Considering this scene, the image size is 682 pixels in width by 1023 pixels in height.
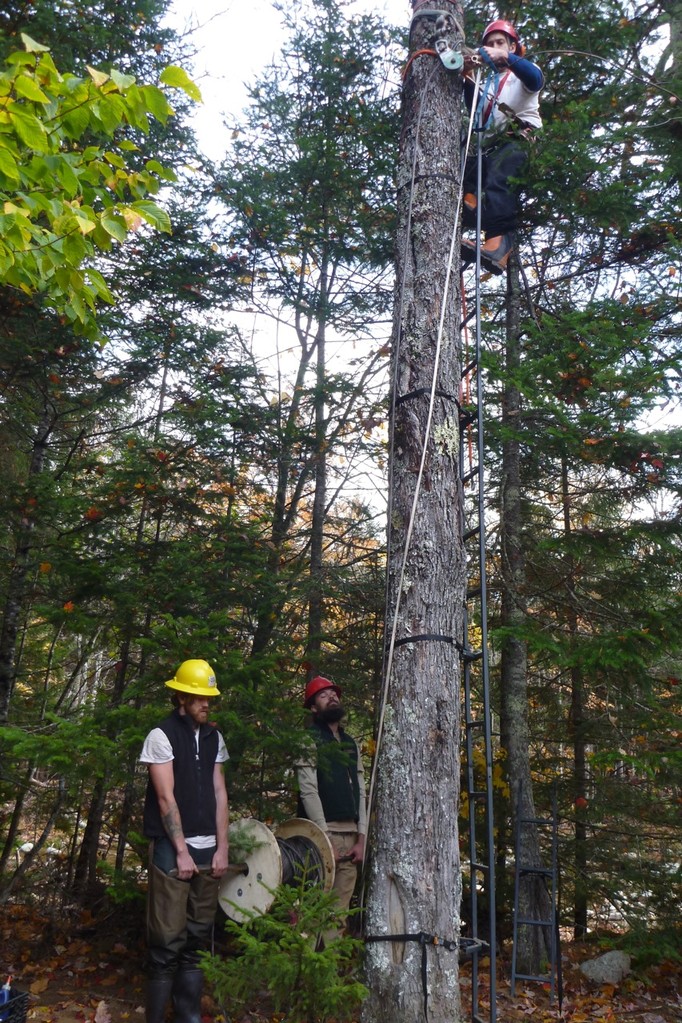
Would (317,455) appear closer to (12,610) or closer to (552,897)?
(12,610)

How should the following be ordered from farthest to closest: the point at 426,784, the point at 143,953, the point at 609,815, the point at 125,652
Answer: the point at 609,815, the point at 125,652, the point at 143,953, the point at 426,784

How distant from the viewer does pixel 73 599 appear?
23.9 ft

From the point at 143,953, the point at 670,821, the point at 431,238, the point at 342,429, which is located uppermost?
the point at 342,429

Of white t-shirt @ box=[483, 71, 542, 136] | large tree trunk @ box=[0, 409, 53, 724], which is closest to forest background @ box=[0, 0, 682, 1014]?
large tree trunk @ box=[0, 409, 53, 724]

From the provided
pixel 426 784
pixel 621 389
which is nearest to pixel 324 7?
pixel 621 389

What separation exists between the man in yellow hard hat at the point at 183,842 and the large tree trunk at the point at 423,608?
1335 millimetres

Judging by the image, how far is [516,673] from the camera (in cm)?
804

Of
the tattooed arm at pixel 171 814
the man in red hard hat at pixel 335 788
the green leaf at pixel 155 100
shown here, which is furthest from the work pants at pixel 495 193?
the tattooed arm at pixel 171 814

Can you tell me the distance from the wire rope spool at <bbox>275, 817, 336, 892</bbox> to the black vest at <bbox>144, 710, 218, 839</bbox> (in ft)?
1.75

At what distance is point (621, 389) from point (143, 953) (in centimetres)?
579

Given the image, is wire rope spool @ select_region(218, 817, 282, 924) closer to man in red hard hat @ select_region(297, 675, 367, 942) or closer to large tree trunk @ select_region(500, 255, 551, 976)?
man in red hard hat @ select_region(297, 675, 367, 942)

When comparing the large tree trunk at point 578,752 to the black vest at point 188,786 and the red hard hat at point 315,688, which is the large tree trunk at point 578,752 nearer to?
the red hard hat at point 315,688

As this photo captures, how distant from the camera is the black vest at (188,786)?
4992 millimetres

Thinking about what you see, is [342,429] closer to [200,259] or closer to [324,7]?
[200,259]
